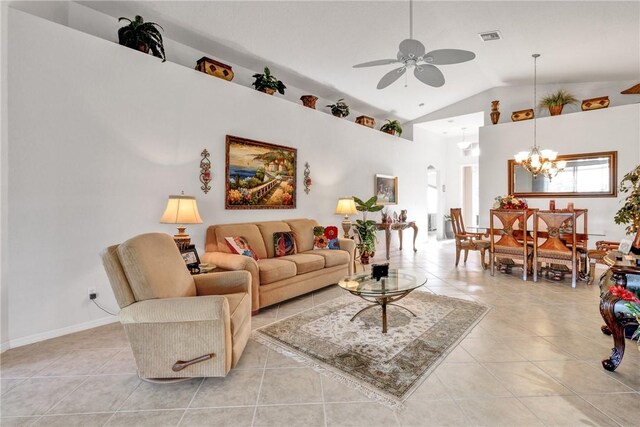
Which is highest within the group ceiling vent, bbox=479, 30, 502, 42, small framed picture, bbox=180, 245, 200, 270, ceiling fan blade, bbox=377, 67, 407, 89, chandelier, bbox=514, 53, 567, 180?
ceiling vent, bbox=479, 30, 502, 42

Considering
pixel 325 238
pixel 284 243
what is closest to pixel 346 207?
pixel 325 238

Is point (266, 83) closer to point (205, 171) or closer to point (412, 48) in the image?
point (205, 171)

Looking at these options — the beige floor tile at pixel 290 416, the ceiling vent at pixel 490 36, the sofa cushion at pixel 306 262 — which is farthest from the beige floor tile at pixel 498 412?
the ceiling vent at pixel 490 36

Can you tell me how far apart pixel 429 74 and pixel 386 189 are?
418cm

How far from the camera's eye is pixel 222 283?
8.69 ft

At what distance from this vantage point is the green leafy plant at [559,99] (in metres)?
6.12

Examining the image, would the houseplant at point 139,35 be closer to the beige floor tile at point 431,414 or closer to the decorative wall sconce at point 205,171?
the decorative wall sconce at point 205,171

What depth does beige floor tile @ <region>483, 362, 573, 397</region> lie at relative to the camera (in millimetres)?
1944

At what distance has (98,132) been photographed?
309 centimetres

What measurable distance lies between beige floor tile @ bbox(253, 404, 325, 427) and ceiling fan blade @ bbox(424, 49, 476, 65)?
316cm

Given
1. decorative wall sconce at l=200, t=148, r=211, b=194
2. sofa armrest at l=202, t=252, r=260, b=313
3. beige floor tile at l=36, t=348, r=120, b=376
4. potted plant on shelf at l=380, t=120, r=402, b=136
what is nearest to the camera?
beige floor tile at l=36, t=348, r=120, b=376

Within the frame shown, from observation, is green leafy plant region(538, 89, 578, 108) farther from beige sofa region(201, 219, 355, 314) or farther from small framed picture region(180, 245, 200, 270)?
small framed picture region(180, 245, 200, 270)

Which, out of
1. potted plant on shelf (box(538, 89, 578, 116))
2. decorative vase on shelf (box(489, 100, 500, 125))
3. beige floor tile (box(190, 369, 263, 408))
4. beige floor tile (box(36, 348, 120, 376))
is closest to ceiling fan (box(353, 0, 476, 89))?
beige floor tile (box(190, 369, 263, 408))

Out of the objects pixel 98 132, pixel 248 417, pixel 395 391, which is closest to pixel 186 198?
pixel 98 132
